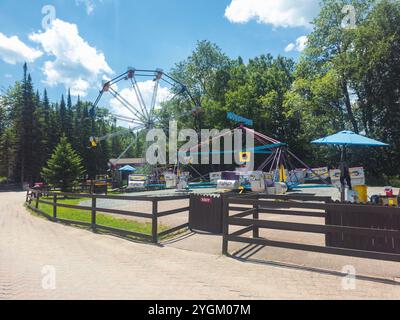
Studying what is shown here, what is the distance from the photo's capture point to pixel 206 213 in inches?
352

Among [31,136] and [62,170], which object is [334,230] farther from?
[31,136]

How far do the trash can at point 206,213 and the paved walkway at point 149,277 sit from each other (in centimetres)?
182

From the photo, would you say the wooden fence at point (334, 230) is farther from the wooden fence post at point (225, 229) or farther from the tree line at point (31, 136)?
the tree line at point (31, 136)

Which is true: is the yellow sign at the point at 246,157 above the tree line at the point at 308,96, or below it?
below

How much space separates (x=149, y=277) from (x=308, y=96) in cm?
3424

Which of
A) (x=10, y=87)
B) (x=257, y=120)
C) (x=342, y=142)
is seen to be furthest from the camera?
(x=10, y=87)

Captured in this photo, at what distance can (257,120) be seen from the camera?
41250mm

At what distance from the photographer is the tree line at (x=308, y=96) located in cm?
3114

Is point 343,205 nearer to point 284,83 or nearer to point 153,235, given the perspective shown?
Result: point 153,235

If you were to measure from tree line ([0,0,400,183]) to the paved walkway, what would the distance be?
27.4 m

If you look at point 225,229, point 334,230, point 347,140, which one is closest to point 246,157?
point 347,140

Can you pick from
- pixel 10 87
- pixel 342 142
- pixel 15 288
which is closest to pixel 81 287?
pixel 15 288

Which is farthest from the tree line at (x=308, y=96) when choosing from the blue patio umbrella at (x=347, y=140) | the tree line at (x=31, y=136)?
the blue patio umbrella at (x=347, y=140)

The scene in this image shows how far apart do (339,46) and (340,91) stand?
19.2 ft
